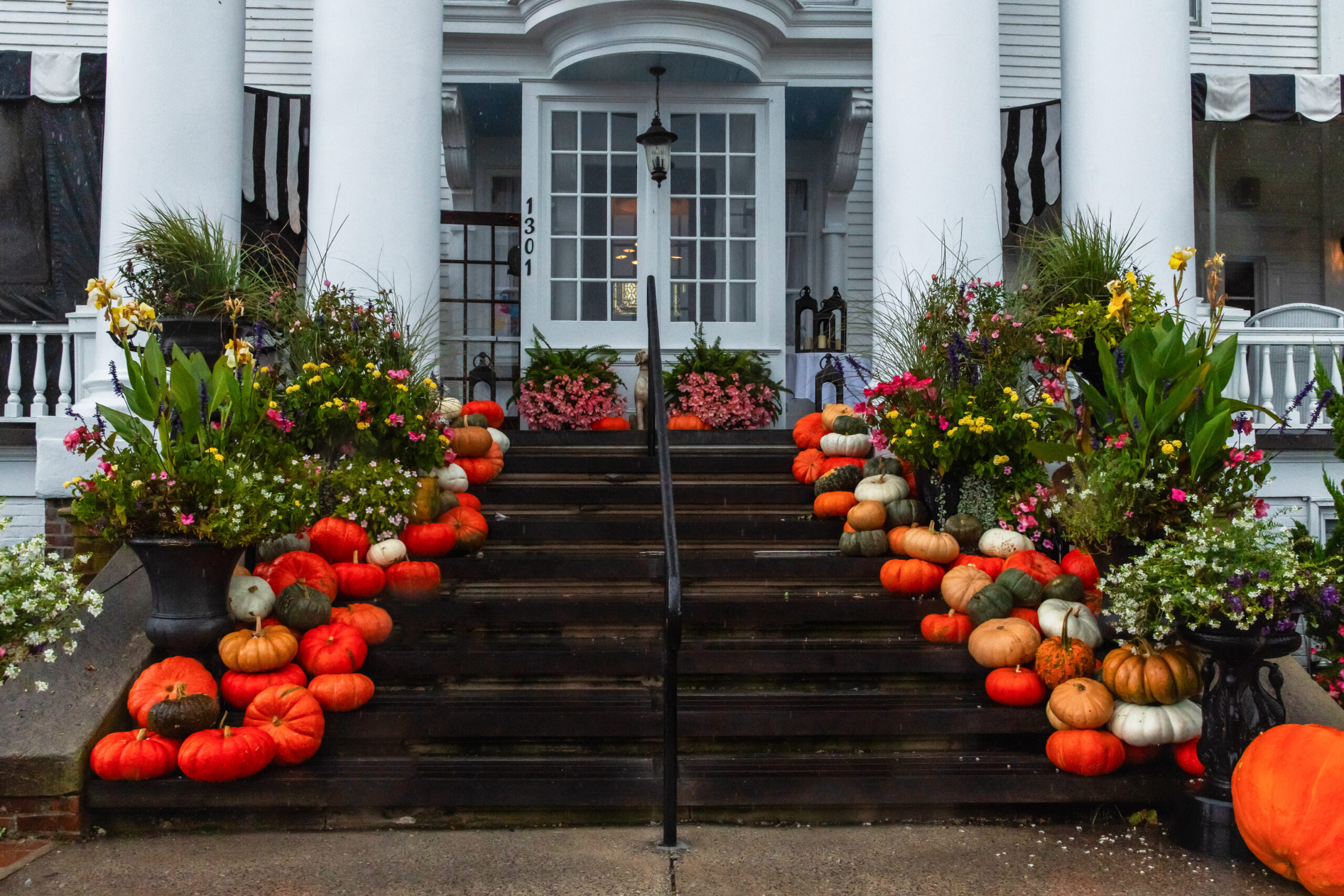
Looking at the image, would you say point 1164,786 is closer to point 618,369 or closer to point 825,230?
point 618,369

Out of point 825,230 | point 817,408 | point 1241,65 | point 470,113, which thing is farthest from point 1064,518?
point 1241,65

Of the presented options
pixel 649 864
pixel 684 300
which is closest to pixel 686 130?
pixel 684 300

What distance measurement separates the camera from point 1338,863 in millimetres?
3039

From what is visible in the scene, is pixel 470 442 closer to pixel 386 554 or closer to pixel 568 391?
pixel 386 554

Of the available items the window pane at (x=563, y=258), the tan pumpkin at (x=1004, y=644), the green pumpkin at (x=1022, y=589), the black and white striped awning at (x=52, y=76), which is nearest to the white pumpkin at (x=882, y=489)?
the green pumpkin at (x=1022, y=589)

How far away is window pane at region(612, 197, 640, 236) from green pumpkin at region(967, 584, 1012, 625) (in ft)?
16.9

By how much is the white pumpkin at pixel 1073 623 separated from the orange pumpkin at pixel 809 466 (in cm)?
181

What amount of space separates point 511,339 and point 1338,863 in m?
7.20

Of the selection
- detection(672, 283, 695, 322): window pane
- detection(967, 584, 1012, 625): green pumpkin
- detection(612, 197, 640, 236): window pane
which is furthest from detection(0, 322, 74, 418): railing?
detection(967, 584, 1012, 625): green pumpkin

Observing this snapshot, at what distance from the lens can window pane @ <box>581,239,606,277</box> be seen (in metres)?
8.76

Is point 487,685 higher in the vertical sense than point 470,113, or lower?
lower

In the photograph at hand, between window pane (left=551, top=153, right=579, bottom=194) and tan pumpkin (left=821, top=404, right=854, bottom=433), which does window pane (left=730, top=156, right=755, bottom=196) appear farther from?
tan pumpkin (left=821, top=404, right=854, bottom=433)

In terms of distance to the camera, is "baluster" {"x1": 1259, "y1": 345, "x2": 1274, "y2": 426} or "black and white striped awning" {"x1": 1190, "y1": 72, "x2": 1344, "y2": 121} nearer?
"baluster" {"x1": 1259, "y1": 345, "x2": 1274, "y2": 426}

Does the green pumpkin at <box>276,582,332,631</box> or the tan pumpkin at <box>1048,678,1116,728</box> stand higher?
the green pumpkin at <box>276,582,332,631</box>
